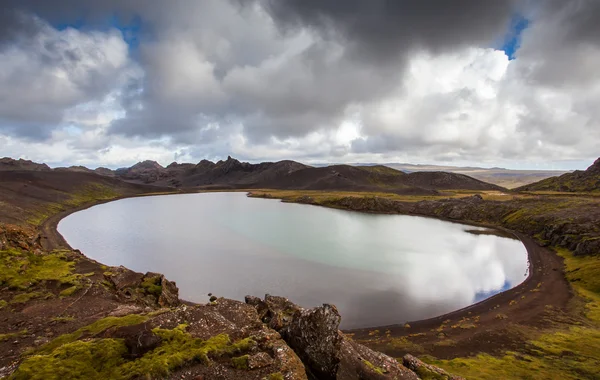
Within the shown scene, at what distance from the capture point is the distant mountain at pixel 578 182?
485 ft

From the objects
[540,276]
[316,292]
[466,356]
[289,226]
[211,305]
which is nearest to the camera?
[211,305]

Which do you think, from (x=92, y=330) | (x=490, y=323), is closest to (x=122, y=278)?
(x=92, y=330)

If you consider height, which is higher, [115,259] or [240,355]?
[240,355]

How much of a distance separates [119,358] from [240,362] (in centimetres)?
505

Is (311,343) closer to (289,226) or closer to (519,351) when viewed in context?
(519,351)

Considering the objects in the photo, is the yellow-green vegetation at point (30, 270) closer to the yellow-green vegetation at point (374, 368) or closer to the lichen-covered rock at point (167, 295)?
the lichen-covered rock at point (167, 295)

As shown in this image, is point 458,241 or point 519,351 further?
point 458,241

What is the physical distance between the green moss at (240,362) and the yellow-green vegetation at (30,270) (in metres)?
20.5

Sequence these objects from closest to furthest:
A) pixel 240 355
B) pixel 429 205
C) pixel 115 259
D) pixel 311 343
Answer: pixel 240 355 → pixel 311 343 → pixel 115 259 → pixel 429 205

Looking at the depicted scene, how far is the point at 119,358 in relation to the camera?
12.6 meters

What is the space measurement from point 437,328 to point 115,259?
177ft

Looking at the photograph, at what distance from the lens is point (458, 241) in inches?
3088

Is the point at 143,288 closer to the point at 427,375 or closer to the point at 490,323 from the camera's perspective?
the point at 427,375

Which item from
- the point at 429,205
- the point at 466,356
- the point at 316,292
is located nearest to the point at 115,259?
the point at 316,292
